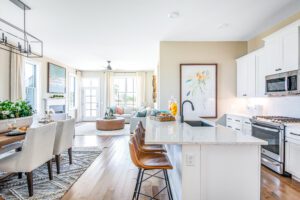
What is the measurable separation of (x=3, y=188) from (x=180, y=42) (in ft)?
15.2

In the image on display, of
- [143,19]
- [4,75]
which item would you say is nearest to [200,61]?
[143,19]

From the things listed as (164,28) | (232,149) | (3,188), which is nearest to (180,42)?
(164,28)

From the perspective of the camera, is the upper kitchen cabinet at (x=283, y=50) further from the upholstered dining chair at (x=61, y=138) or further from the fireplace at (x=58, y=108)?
the fireplace at (x=58, y=108)

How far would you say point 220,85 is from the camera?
5113 millimetres

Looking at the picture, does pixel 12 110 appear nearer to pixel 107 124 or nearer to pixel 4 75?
pixel 4 75

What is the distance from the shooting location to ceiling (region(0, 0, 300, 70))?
3.09m

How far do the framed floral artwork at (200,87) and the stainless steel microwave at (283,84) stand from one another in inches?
56.8

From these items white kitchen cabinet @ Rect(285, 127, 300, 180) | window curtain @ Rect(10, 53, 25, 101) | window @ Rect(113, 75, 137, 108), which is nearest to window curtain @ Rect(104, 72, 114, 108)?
window @ Rect(113, 75, 137, 108)

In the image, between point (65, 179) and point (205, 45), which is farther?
point (205, 45)

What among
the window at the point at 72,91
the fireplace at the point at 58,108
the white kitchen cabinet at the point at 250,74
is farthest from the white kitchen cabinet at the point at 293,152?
the window at the point at 72,91

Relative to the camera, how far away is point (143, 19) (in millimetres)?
3650

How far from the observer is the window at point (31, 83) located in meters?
6.15

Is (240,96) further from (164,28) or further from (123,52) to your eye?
(123,52)

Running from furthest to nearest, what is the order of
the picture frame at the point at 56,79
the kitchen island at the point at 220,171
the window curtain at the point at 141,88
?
the window curtain at the point at 141,88 < the picture frame at the point at 56,79 < the kitchen island at the point at 220,171
